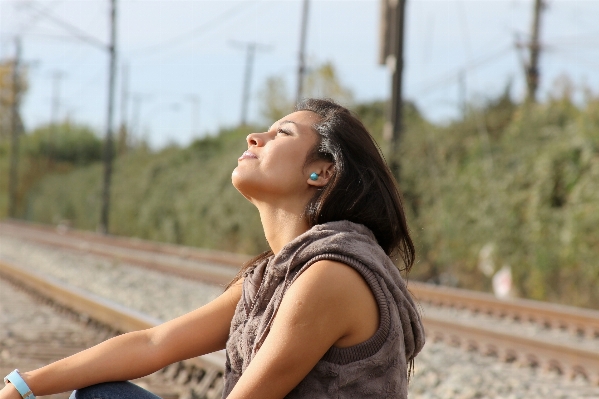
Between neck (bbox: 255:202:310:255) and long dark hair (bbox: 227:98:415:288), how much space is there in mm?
32

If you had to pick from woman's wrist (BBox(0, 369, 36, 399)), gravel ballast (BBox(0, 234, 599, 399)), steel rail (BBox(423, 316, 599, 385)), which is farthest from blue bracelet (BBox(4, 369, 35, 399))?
steel rail (BBox(423, 316, 599, 385))

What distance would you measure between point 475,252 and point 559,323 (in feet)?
16.5

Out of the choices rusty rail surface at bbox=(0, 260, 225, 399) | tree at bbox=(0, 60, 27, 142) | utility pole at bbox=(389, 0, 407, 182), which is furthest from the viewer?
tree at bbox=(0, 60, 27, 142)

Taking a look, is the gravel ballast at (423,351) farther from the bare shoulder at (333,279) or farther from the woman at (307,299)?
the bare shoulder at (333,279)

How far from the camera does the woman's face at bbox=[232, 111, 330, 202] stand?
2.30 metres

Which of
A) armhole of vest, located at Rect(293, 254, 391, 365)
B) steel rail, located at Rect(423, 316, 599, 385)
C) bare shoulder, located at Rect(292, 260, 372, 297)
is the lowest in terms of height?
steel rail, located at Rect(423, 316, 599, 385)

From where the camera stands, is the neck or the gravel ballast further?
the gravel ballast

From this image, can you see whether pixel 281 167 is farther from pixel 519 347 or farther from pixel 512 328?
pixel 512 328

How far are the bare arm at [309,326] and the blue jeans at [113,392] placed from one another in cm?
45

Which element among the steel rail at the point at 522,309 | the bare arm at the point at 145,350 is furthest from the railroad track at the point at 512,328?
the bare arm at the point at 145,350

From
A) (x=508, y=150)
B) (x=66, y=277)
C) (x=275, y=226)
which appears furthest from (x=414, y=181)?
(x=275, y=226)

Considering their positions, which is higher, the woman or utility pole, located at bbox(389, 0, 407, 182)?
utility pole, located at bbox(389, 0, 407, 182)

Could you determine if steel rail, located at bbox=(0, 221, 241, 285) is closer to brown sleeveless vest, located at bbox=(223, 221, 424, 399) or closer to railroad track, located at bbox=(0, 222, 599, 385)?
railroad track, located at bbox=(0, 222, 599, 385)

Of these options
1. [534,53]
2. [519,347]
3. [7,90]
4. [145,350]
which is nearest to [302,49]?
[534,53]
